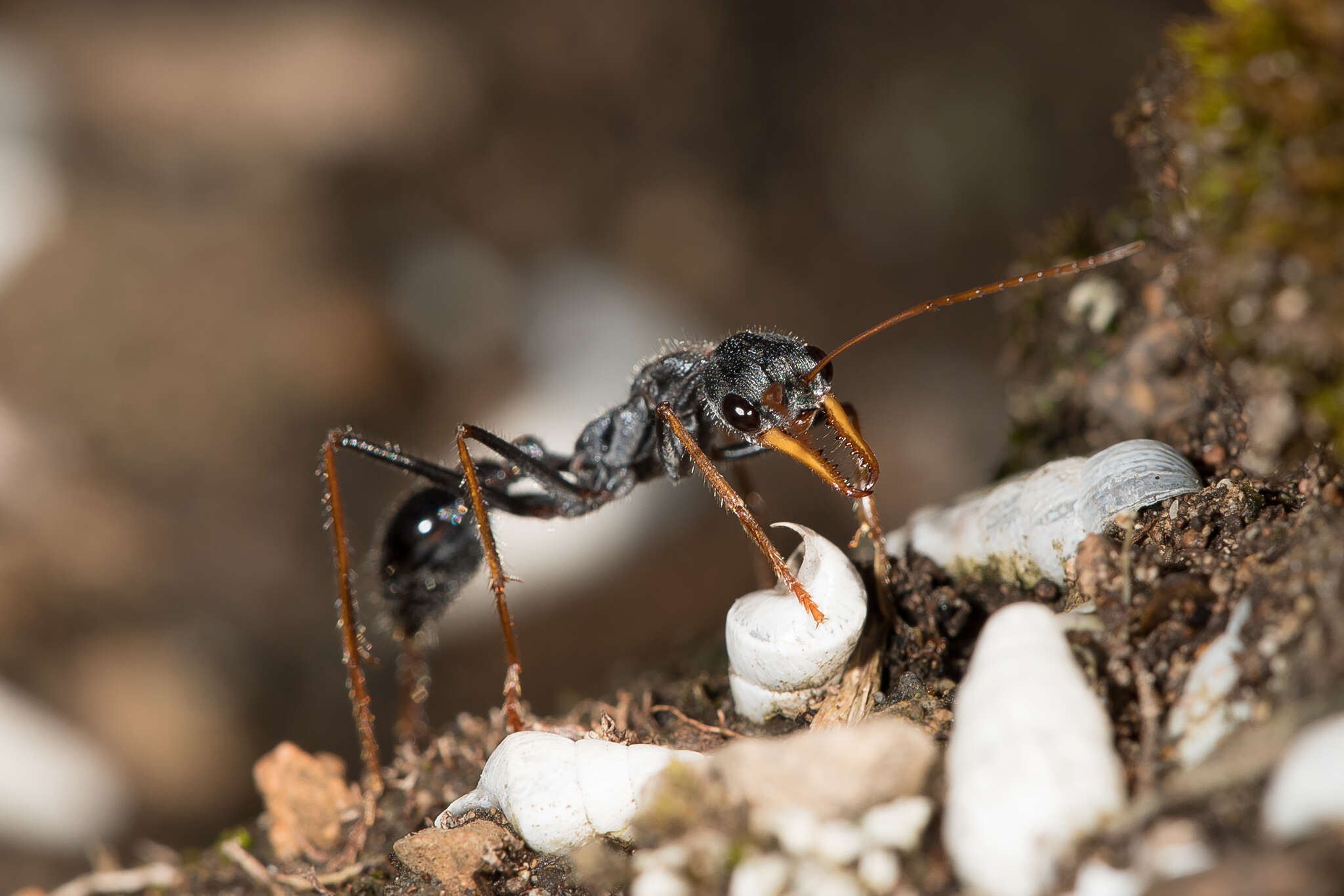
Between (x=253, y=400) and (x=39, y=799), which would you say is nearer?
(x=39, y=799)

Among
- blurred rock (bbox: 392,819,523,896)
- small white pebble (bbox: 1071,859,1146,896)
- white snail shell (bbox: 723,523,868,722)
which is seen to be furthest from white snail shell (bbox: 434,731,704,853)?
small white pebble (bbox: 1071,859,1146,896)

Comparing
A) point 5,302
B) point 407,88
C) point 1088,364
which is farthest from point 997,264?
→ point 5,302

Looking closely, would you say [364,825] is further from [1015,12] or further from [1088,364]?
[1015,12]

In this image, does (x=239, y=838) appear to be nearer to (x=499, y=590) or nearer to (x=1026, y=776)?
(x=499, y=590)

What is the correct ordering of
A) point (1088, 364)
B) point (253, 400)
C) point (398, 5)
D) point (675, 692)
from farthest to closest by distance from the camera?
point (398, 5) → point (253, 400) → point (1088, 364) → point (675, 692)

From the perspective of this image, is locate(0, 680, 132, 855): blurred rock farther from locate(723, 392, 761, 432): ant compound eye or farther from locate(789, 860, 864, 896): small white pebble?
locate(789, 860, 864, 896): small white pebble

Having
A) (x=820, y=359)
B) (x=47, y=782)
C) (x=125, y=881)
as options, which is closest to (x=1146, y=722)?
(x=820, y=359)

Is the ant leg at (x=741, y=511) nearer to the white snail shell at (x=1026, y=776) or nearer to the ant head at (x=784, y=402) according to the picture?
the ant head at (x=784, y=402)
